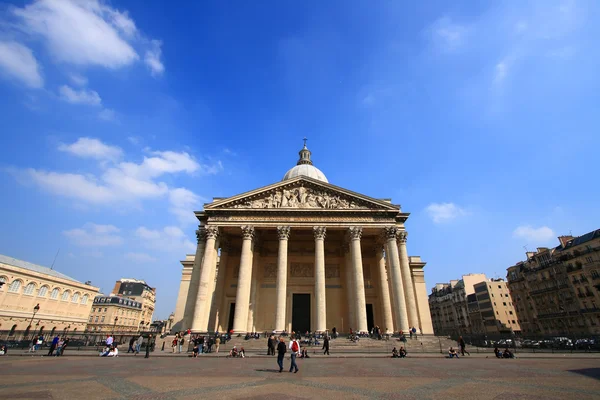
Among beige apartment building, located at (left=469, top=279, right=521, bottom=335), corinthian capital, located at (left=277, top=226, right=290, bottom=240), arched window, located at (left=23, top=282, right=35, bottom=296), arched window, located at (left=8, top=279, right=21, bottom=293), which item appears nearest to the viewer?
corinthian capital, located at (left=277, top=226, right=290, bottom=240)

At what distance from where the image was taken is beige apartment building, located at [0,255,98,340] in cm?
4301

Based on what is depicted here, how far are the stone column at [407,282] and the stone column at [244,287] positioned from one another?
1401 centimetres

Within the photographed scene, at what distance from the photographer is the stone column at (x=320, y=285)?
2389cm

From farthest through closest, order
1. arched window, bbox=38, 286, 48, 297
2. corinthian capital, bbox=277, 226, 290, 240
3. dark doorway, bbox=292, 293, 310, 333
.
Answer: arched window, bbox=38, 286, 48, 297
dark doorway, bbox=292, 293, 310, 333
corinthian capital, bbox=277, 226, 290, 240

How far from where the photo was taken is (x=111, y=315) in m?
66.9

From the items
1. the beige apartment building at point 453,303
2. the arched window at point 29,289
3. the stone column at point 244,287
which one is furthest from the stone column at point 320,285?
the beige apartment building at point 453,303

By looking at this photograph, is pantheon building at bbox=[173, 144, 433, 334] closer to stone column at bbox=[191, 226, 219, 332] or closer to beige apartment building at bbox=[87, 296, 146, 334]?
stone column at bbox=[191, 226, 219, 332]

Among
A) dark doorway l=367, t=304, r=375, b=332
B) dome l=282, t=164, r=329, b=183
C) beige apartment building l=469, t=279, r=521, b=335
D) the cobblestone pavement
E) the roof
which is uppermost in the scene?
dome l=282, t=164, r=329, b=183

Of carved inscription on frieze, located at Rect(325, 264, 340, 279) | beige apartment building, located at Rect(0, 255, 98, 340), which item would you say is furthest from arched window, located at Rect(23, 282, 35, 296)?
carved inscription on frieze, located at Rect(325, 264, 340, 279)

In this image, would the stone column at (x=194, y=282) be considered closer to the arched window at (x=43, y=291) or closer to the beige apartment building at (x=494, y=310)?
the arched window at (x=43, y=291)

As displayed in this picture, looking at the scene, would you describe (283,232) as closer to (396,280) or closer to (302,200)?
(302,200)

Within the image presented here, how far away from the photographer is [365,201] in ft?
92.8

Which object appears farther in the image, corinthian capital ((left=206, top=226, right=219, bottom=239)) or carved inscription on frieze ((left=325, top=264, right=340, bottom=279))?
carved inscription on frieze ((left=325, top=264, right=340, bottom=279))

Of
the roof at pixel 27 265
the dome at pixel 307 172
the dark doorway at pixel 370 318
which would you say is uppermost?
the dome at pixel 307 172
